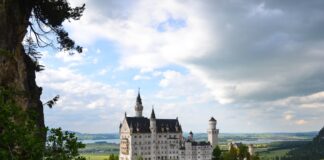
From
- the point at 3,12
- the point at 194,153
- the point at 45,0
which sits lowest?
the point at 194,153

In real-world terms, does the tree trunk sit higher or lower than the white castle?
higher

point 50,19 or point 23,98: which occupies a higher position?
point 50,19

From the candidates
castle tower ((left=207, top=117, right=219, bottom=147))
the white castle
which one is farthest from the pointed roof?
castle tower ((left=207, top=117, right=219, bottom=147))

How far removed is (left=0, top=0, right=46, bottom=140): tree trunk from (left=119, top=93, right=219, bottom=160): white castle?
10577 centimetres

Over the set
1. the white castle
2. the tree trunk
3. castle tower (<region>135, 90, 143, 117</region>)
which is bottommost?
the white castle

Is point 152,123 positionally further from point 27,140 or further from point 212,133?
point 27,140

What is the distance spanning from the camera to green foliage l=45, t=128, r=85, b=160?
16.2m

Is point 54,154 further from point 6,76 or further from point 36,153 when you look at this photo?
point 6,76

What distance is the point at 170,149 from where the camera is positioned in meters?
151

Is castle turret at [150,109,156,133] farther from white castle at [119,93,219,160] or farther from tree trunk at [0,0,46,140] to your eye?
tree trunk at [0,0,46,140]

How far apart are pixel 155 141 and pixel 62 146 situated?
132951mm

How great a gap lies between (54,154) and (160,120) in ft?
450

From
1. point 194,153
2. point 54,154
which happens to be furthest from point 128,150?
point 54,154

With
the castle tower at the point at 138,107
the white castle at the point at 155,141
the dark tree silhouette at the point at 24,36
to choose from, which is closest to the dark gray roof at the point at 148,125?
the white castle at the point at 155,141
